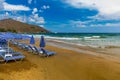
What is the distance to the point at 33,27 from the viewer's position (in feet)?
441

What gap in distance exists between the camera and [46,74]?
9.62 metres

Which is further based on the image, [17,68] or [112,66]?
[112,66]

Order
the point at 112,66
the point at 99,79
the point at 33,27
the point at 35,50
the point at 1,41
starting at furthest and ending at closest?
1. the point at 33,27
2. the point at 1,41
3. the point at 35,50
4. the point at 112,66
5. the point at 99,79

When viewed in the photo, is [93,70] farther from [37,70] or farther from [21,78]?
[21,78]

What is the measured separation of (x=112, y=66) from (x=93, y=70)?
1965 millimetres

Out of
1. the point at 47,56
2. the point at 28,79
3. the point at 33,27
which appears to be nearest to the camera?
the point at 28,79

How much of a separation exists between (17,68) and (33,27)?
12544cm

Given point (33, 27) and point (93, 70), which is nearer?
point (93, 70)

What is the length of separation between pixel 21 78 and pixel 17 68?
1829 mm

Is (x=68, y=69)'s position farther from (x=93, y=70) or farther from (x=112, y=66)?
(x=112, y=66)

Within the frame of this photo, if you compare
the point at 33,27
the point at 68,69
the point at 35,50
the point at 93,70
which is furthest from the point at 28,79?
the point at 33,27

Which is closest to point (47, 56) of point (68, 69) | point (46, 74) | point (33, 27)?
point (68, 69)

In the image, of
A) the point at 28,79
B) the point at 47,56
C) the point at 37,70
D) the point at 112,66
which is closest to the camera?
the point at 28,79

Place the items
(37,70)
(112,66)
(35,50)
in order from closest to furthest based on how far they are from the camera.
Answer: (37,70)
(112,66)
(35,50)
